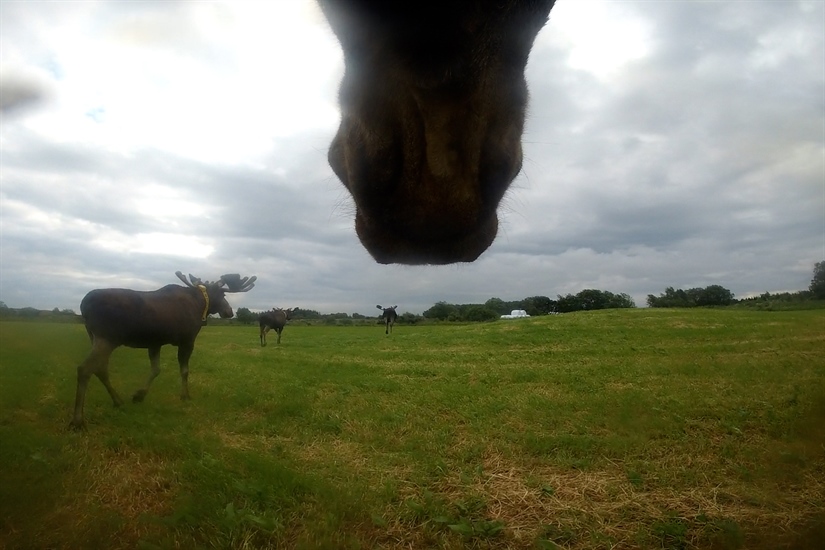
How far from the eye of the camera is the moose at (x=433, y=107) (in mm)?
1433

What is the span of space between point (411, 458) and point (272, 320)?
1619 cm

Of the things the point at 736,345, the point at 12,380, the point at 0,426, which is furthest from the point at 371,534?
the point at 736,345

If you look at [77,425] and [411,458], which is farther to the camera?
[77,425]

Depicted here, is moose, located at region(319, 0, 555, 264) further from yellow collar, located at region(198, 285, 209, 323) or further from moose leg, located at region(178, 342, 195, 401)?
yellow collar, located at region(198, 285, 209, 323)

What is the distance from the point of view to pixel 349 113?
1.63 metres

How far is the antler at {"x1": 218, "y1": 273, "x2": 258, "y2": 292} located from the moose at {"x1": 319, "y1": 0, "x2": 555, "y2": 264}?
17.2 ft

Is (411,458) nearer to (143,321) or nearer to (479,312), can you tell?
(143,321)

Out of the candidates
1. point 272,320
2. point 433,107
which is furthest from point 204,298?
point 272,320

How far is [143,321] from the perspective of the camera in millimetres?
5598

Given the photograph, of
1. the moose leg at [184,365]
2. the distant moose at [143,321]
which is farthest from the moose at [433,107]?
the moose leg at [184,365]

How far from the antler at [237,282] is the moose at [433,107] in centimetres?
524

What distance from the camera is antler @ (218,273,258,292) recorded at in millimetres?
6487

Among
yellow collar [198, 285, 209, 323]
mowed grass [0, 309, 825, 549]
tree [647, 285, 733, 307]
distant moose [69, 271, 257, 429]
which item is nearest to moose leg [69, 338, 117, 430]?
distant moose [69, 271, 257, 429]

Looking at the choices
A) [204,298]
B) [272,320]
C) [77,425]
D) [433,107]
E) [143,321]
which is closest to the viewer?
[433,107]
